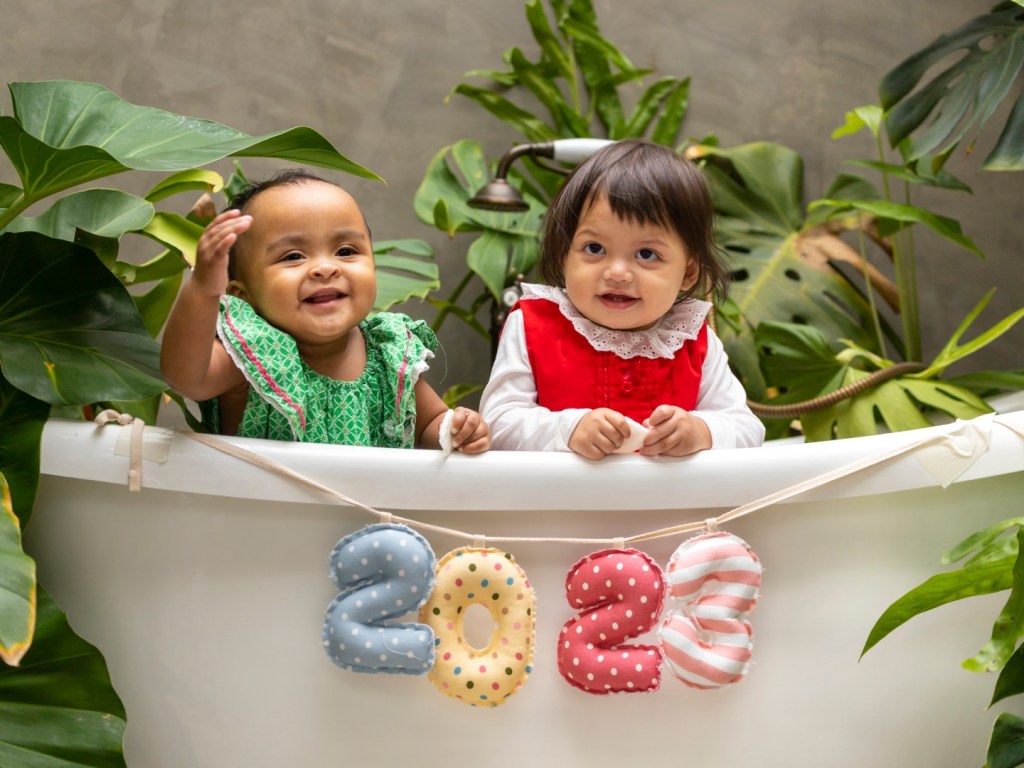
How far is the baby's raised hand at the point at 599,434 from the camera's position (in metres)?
0.99

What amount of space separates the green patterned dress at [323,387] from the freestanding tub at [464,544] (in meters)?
0.11

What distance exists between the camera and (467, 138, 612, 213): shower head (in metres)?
1.66

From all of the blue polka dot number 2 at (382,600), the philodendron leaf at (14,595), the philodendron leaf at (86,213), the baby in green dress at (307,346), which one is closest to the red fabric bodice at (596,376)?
the baby in green dress at (307,346)

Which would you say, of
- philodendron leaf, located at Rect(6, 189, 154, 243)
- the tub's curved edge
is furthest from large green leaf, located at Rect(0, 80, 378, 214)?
the tub's curved edge

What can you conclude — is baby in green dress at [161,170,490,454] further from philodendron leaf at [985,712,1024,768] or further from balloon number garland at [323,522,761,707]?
philodendron leaf at [985,712,1024,768]

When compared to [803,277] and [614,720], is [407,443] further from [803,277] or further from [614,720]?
[803,277]

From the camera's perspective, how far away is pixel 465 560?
0.96m

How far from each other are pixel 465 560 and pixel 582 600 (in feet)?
0.35

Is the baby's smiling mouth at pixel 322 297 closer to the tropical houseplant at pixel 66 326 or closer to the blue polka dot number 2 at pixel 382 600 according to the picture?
the tropical houseplant at pixel 66 326

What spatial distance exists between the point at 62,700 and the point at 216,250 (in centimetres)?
41

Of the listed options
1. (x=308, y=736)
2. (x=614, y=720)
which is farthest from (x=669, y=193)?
(x=308, y=736)

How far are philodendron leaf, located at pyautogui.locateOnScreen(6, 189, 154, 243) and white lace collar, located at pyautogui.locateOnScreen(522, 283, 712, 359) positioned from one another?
439 mm

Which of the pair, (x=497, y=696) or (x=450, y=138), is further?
(x=450, y=138)

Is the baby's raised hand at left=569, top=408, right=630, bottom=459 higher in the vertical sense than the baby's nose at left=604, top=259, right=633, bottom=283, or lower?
lower
